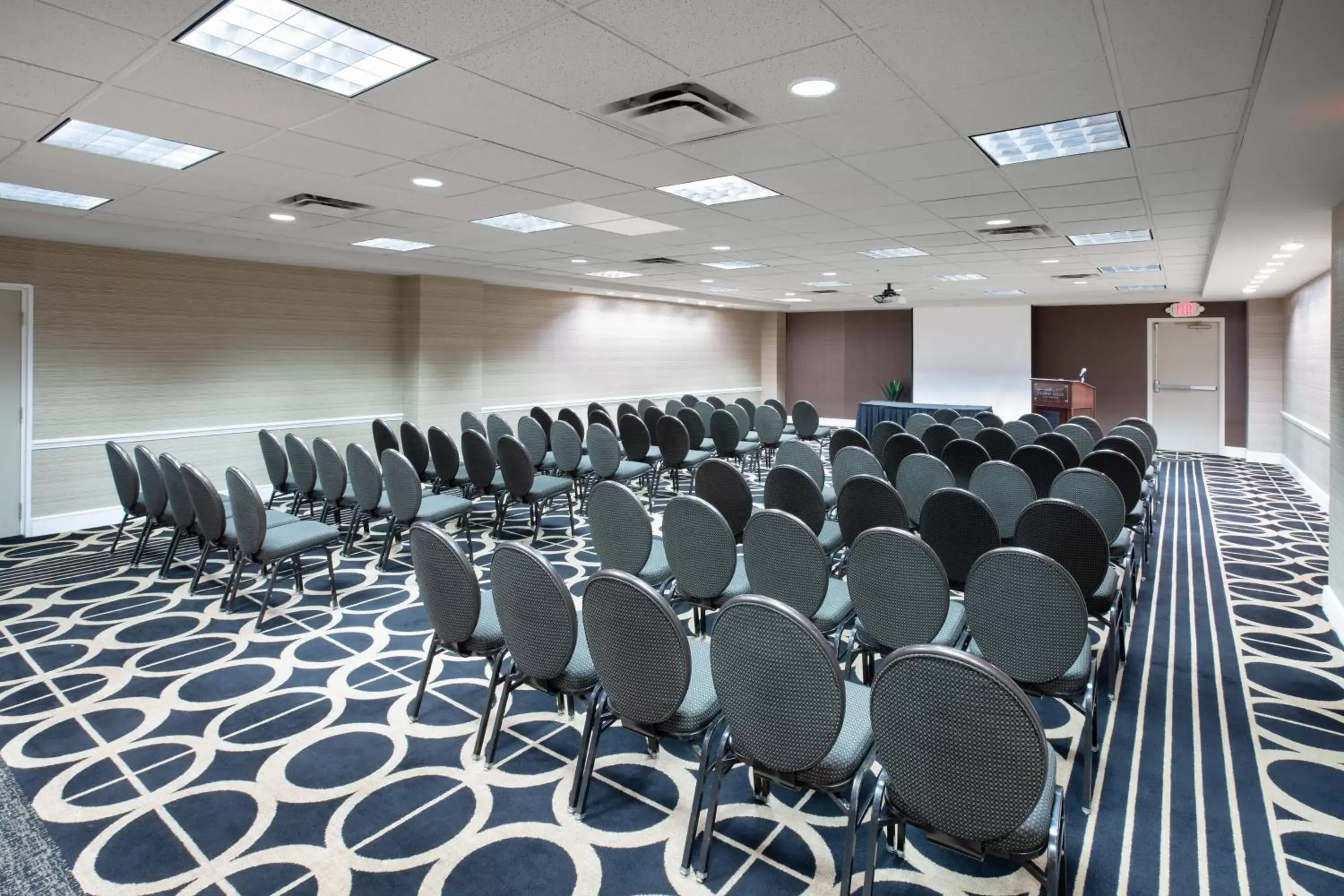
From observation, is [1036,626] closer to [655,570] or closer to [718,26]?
[655,570]

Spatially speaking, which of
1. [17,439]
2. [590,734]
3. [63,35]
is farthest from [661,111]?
[17,439]

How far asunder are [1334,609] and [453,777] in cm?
560

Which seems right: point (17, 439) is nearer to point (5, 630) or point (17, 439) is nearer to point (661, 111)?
point (5, 630)

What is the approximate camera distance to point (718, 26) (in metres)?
2.68

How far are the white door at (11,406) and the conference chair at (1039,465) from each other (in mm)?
9120

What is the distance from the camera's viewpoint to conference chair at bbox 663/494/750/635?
12.0 ft

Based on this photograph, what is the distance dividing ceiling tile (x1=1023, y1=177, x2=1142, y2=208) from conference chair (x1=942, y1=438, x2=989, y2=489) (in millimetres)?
1961

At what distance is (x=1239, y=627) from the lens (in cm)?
483

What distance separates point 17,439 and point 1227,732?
9726 millimetres

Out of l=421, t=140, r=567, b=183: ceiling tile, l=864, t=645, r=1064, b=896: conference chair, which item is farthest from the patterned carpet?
l=421, t=140, r=567, b=183: ceiling tile

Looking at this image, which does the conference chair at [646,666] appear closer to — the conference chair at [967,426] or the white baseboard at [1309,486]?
the conference chair at [967,426]

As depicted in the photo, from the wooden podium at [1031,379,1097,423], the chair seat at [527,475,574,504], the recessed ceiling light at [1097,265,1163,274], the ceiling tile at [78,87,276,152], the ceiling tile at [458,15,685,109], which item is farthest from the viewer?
the wooden podium at [1031,379,1097,423]

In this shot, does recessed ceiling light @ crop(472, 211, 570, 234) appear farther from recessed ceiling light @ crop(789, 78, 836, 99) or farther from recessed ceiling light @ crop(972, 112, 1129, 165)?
recessed ceiling light @ crop(972, 112, 1129, 165)

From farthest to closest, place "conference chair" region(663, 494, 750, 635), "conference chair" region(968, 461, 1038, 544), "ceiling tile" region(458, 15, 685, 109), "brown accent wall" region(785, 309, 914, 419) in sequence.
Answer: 1. "brown accent wall" region(785, 309, 914, 419)
2. "conference chair" region(968, 461, 1038, 544)
3. "conference chair" region(663, 494, 750, 635)
4. "ceiling tile" region(458, 15, 685, 109)
